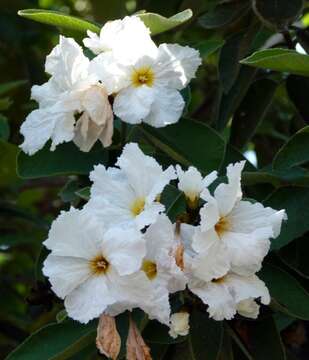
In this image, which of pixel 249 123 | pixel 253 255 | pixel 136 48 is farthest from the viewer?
pixel 249 123

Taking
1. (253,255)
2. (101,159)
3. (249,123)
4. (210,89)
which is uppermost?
(253,255)

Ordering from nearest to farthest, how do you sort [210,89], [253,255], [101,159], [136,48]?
[253,255], [136,48], [101,159], [210,89]

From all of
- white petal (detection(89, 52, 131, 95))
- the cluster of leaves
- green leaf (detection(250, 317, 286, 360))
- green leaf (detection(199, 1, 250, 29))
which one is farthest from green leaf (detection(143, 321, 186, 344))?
green leaf (detection(199, 1, 250, 29))

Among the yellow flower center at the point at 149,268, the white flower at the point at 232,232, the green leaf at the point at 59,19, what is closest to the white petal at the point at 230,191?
the white flower at the point at 232,232

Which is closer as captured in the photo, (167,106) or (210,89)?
(167,106)

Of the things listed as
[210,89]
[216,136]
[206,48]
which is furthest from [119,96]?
[210,89]

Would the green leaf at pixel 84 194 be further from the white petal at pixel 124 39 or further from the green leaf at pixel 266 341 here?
the green leaf at pixel 266 341

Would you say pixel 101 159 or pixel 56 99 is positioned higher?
pixel 56 99

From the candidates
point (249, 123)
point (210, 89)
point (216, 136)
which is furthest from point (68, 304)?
point (210, 89)

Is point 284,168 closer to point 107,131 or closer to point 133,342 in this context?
point 107,131
